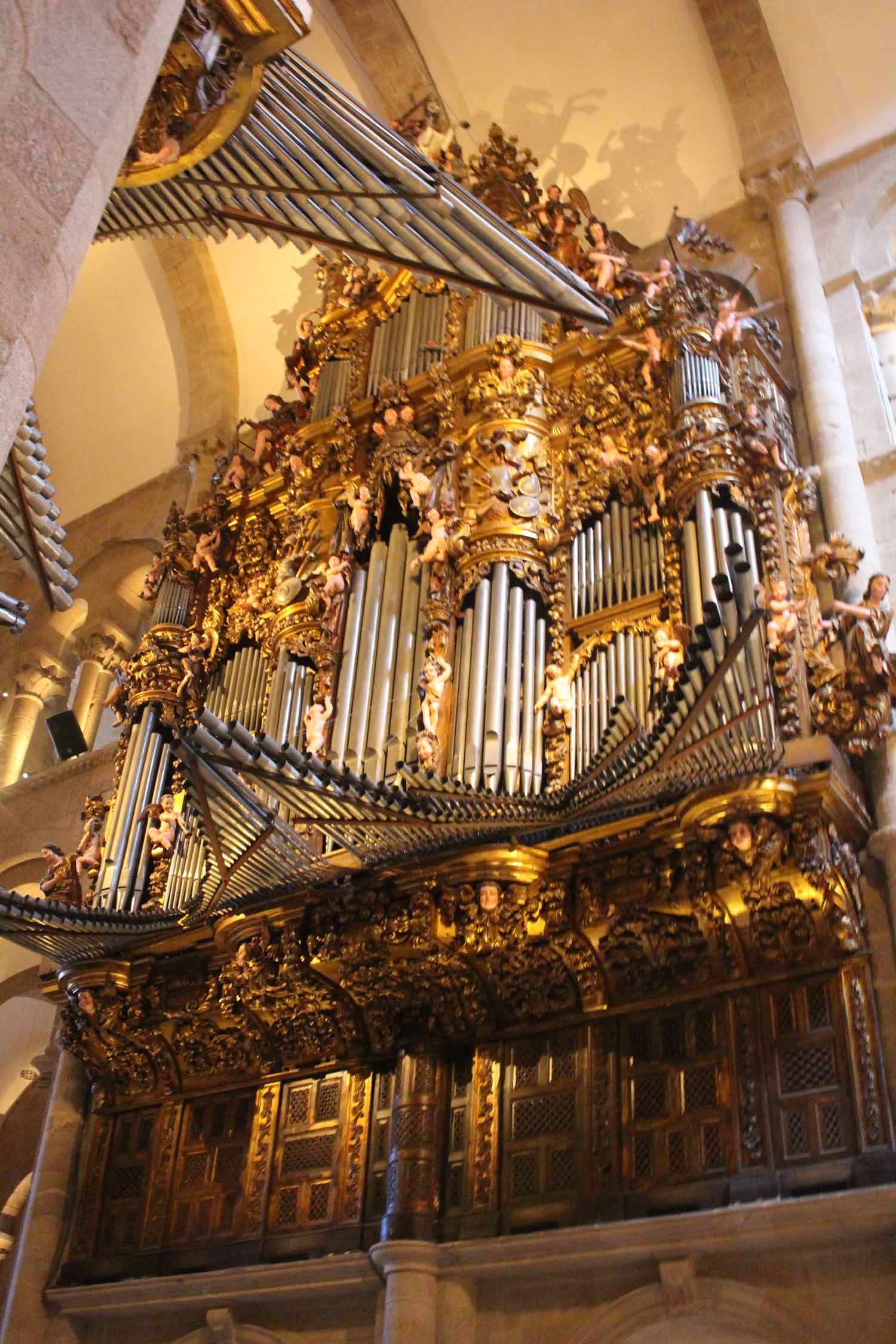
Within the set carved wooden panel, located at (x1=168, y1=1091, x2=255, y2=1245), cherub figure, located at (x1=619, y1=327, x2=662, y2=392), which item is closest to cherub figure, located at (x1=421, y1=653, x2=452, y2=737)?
cherub figure, located at (x1=619, y1=327, x2=662, y2=392)

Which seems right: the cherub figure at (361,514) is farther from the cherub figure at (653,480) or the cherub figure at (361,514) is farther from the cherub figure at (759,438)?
the cherub figure at (759,438)

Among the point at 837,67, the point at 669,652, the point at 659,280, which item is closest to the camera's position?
the point at 669,652

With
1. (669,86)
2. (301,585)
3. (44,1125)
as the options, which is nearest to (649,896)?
(301,585)

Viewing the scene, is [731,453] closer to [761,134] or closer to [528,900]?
[528,900]

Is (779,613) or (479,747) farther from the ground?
(779,613)

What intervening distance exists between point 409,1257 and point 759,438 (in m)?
6.98

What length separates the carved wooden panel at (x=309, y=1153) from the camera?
1025cm

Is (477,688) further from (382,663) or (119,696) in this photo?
(119,696)

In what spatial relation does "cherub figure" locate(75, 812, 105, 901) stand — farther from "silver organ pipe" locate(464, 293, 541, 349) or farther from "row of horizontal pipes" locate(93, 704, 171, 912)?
"silver organ pipe" locate(464, 293, 541, 349)

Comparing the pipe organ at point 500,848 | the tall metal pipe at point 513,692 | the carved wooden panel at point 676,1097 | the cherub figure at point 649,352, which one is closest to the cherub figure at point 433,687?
the pipe organ at point 500,848

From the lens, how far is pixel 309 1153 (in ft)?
34.6

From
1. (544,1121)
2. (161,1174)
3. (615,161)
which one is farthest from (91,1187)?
(615,161)

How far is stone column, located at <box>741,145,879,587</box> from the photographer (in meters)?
11.4

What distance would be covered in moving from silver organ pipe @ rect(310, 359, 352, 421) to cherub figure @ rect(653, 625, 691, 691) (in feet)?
18.0
